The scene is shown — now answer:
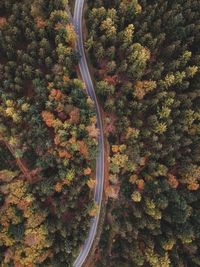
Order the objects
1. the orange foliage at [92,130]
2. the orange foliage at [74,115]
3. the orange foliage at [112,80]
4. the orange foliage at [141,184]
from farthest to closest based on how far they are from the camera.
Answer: the orange foliage at [141,184] → the orange foliage at [112,80] → the orange foliage at [92,130] → the orange foliage at [74,115]

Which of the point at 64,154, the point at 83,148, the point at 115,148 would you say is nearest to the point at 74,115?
the point at 83,148

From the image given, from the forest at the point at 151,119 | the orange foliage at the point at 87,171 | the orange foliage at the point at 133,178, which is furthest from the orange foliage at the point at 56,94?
the orange foliage at the point at 133,178

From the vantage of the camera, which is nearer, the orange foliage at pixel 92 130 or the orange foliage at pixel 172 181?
the orange foliage at pixel 92 130

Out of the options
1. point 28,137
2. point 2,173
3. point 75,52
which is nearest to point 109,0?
point 75,52

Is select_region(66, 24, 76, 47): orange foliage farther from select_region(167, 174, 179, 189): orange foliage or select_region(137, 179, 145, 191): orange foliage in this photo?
select_region(167, 174, 179, 189): orange foliage

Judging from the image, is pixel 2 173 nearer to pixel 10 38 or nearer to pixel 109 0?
pixel 10 38

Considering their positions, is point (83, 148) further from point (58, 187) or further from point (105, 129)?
point (58, 187)

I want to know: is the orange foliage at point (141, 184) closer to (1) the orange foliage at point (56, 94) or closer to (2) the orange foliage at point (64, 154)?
(2) the orange foliage at point (64, 154)

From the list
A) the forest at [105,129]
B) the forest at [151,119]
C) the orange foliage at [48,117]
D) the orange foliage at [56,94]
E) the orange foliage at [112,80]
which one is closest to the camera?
the orange foliage at [56,94]
